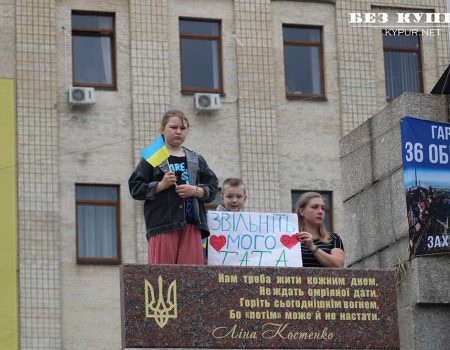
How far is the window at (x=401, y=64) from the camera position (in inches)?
1479

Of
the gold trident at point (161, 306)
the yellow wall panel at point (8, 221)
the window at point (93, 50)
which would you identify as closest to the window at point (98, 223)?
the yellow wall panel at point (8, 221)

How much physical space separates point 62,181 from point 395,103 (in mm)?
17282

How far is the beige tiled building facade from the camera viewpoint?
34.0 metres

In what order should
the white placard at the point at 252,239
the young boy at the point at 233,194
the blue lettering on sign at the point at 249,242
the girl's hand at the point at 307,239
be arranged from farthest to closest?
the young boy at the point at 233,194 < the blue lettering on sign at the point at 249,242 < the white placard at the point at 252,239 < the girl's hand at the point at 307,239

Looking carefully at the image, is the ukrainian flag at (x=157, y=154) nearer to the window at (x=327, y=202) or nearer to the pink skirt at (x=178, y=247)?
the pink skirt at (x=178, y=247)

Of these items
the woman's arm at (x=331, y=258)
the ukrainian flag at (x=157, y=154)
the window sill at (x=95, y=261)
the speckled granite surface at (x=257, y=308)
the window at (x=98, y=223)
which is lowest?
the speckled granite surface at (x=257, y=308)

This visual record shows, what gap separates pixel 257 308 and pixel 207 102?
2001 cm

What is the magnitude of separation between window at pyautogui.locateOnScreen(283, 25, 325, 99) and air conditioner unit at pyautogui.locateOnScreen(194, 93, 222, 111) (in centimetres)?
181

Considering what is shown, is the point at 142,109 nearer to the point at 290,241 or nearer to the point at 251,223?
the point at 251,223

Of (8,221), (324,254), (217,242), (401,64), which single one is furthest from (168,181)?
(401,64)

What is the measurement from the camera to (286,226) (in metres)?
16.4

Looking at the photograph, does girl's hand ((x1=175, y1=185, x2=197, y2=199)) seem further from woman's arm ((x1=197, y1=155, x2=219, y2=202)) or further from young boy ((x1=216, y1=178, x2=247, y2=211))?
young boy ((x1=216, y1=178, x2=247, y2=211))

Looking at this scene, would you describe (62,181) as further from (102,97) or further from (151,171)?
(151,171)

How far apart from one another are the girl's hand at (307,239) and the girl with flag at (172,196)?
2.79 feet
